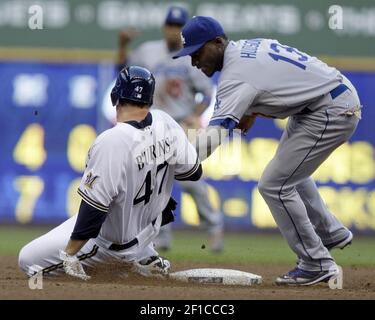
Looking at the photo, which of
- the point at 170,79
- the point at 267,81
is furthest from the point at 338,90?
the point at 170,79

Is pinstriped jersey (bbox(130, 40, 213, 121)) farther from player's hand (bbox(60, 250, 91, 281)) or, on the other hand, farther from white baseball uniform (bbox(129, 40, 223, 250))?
player's hand (bbox(60, 250, 91, 281))

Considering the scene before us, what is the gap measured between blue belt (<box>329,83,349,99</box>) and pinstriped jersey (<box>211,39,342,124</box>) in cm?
3

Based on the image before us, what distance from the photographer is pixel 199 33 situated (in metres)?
6.17

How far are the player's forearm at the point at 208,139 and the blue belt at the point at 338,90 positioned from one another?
830 mm

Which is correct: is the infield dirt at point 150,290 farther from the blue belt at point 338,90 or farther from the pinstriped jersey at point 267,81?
the blue belt at point 338,90

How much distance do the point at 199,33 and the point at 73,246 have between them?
1.60 meters

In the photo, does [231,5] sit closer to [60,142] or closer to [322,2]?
[322,2]

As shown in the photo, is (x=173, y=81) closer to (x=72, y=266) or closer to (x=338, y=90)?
(x=338, y=90)

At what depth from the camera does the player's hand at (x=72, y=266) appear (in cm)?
584

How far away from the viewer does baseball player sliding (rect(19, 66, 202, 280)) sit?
18.6 feet

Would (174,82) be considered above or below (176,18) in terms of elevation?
below

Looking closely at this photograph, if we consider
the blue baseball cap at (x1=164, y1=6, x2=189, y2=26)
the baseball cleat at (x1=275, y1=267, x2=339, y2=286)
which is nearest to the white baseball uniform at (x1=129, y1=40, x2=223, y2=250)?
the blue baseball cap at (x1=164, y1=6, x2=189, y2=26)

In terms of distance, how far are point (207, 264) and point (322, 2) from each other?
5289 millimetres

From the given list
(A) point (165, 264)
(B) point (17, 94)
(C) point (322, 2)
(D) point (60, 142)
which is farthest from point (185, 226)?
(A) point (165, 264)
